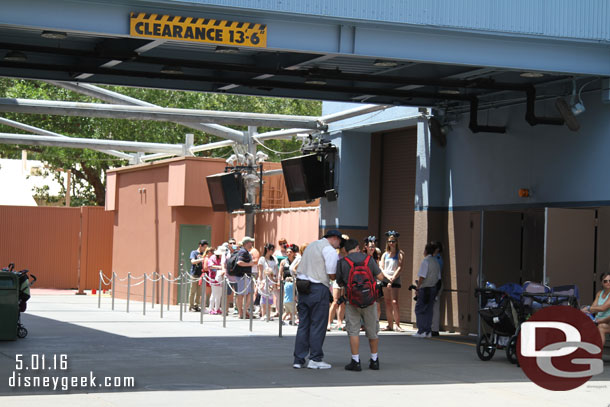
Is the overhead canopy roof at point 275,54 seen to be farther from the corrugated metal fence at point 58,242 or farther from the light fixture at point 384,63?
the corrugated metal fence at point 58,242

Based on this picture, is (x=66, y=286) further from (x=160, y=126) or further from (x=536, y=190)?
(x=536, y=190)

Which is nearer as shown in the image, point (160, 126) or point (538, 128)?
point (538, 128)

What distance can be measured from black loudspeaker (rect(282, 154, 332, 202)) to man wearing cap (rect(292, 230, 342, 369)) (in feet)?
30.4

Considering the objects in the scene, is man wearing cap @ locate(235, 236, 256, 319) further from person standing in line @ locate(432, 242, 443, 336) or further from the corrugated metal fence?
the corrugated metal fence

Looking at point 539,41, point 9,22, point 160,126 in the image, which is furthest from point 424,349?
point 160,126

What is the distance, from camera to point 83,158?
4022 cm

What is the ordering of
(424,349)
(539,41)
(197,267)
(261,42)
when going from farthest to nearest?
(197,267) < (424,349) < (539,41) < (261,42)

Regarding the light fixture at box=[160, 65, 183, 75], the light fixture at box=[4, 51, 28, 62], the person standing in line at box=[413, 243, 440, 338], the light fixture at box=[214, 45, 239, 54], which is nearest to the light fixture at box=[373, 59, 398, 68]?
the light fixture at box=[214, 45, 239, 54]

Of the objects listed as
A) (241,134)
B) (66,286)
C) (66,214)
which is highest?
(241,134)

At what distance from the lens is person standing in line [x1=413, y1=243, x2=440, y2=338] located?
18422 mm

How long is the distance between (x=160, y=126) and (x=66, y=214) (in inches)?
241

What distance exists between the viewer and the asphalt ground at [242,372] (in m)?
10.8

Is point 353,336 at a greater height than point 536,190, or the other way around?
point 536,190

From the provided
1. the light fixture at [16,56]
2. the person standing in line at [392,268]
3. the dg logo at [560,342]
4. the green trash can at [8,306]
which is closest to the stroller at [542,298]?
the dg logo at [560,342]
